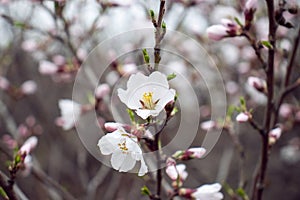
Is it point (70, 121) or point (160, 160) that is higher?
point (160, 160)

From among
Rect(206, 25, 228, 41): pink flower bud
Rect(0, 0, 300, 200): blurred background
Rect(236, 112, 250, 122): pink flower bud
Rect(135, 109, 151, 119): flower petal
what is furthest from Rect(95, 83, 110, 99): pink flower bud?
Rect(135, 109, 151, 119): flower petal

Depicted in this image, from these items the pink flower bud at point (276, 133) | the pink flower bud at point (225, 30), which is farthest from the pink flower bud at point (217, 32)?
the pink flower bud at point (276, 133)

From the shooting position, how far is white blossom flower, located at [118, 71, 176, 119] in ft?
3.05

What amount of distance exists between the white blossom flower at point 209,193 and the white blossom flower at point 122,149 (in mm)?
347

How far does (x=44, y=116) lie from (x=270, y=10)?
4138 mm

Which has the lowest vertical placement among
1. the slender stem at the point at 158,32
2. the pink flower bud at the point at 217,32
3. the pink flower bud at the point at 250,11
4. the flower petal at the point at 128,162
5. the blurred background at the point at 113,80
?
the blurred background at the point at 113,80

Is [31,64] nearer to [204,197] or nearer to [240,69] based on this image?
[240,69]

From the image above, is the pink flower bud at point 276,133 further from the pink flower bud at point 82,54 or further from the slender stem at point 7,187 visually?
the pink flower bud at point 82,54

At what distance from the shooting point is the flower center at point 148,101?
0.98m

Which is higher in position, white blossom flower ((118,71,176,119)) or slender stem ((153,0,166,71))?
slender stem ((153,0,166,71))

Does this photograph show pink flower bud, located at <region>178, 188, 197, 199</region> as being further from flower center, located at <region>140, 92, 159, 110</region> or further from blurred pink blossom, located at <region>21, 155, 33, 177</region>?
blurred pink blossom, located at <region>21, 155, 33, 177</region>

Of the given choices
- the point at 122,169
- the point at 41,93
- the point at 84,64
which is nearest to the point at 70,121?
the point at 84,64

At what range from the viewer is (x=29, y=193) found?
548 cm

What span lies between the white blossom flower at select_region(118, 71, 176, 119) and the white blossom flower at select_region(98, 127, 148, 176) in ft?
0.26
